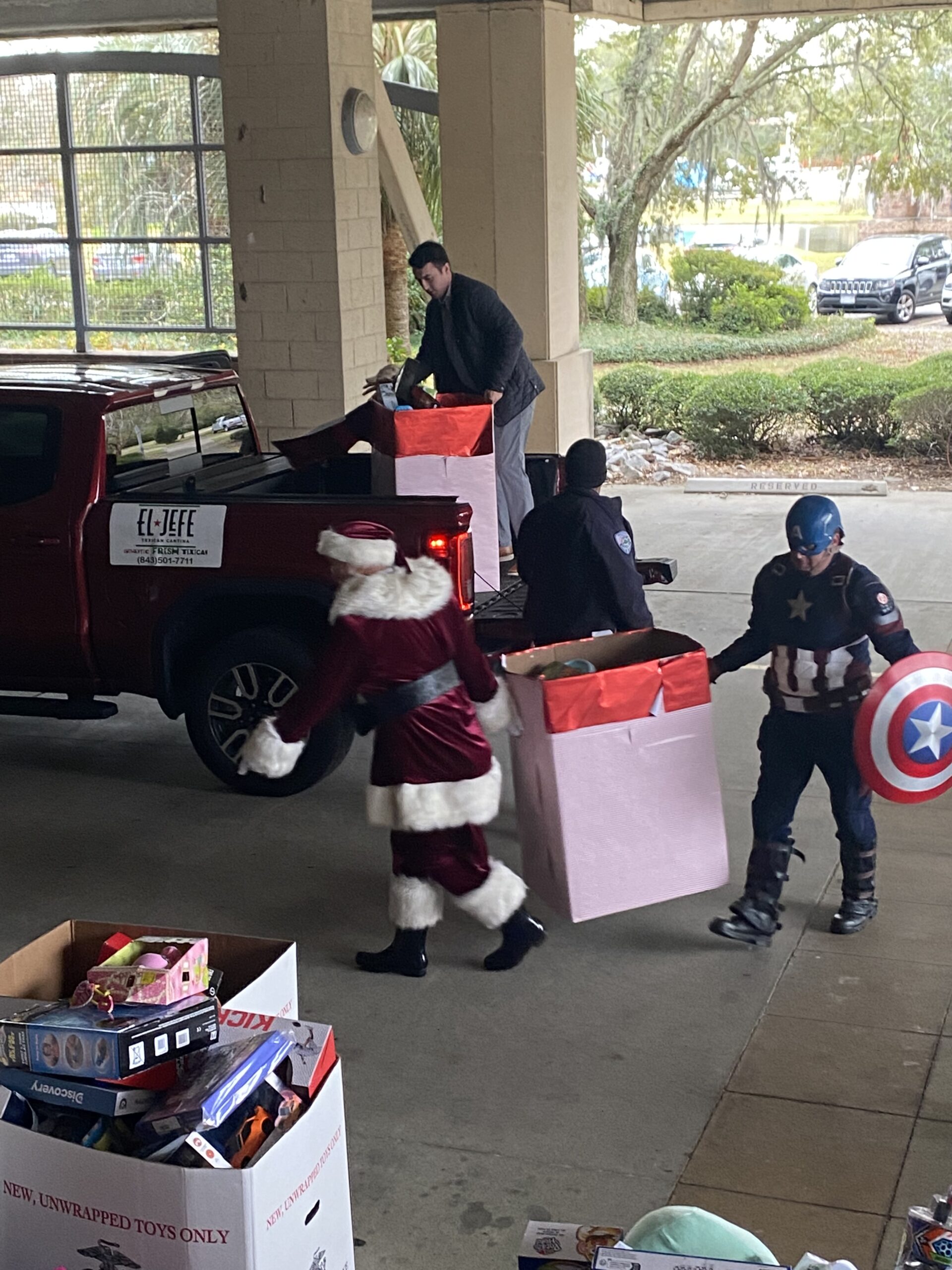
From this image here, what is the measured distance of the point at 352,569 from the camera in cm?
523

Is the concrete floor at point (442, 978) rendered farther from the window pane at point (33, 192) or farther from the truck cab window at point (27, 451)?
the window pane at point (33, 192)

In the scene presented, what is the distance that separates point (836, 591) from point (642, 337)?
21659 millimetres

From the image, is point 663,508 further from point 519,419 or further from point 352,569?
point 352,569

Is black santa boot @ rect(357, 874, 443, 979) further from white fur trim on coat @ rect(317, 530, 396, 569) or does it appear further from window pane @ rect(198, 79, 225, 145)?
window pane @ rect(198, 79, 225, 145)

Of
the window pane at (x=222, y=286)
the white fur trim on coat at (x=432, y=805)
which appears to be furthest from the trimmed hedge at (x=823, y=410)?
the white fur trim on coat at (x=432, y=805)

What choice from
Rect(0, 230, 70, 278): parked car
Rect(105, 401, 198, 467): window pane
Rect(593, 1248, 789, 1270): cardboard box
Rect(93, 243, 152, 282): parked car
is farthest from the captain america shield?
Rect(0, 230, 70, 278): parked car

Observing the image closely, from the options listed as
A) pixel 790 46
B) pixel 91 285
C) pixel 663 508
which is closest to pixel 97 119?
pixel 91 285

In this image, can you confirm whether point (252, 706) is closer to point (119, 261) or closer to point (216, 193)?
point (216, 193)

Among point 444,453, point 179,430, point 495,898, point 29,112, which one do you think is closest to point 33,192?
point 29,112

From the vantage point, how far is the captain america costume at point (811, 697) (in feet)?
17.9

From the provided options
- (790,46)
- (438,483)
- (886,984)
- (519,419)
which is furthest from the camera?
(790,46)

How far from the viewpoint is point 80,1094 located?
9.45 feet

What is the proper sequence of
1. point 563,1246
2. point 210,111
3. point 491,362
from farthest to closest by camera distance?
point 210,111 → point 491,362 → point 563,1246

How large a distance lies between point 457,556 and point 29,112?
11.7 m
